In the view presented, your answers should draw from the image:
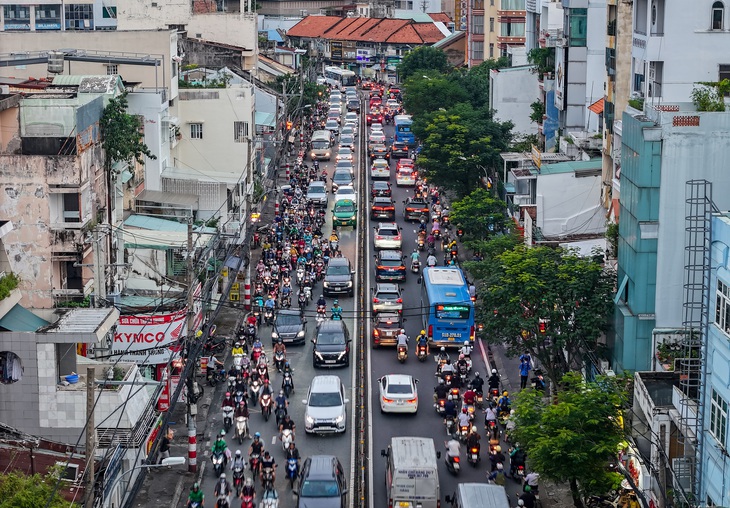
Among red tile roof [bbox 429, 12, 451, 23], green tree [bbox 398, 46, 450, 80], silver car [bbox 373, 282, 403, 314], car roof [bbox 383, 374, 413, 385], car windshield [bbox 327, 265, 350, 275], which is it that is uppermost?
red tile roof [bbox 429, 12, 451, 23]

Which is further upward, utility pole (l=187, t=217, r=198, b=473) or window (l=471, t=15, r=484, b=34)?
window (l=471, t=15, r=484, b=34)

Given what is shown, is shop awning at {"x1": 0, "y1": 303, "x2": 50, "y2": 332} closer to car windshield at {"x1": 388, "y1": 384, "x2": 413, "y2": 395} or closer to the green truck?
car windshield at {"x1": 388, "y1": 384, "x2": 413, "y2": 395}

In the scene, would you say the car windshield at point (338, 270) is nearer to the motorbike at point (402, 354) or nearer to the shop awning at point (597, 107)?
the motorbike at point (402, 354)

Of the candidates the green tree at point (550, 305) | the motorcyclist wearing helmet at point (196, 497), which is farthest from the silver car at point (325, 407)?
the motorcyclist wearing helmet at point (196, 497)

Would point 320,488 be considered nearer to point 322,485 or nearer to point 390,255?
point 322,485

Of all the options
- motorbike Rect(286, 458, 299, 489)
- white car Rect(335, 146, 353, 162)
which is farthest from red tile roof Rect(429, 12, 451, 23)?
motorbike Rect(286, 458, 299, 489)

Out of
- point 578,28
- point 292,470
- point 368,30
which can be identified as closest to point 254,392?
point 292,470
